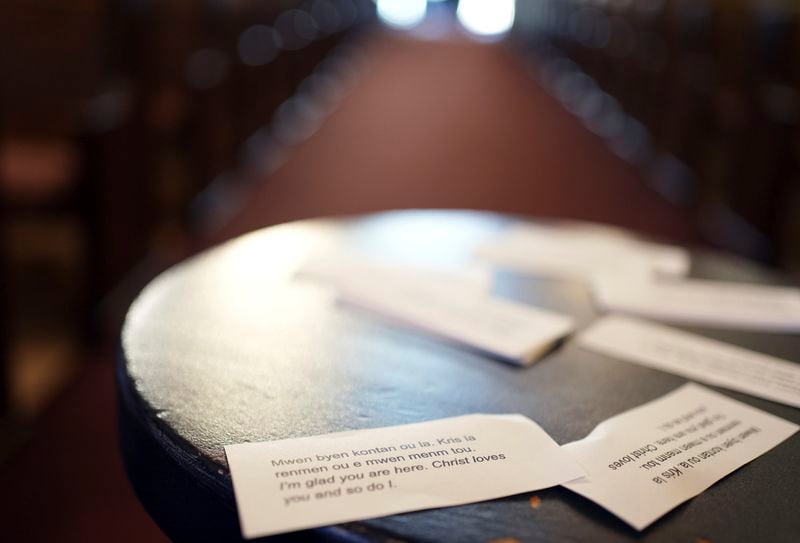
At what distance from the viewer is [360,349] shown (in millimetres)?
845

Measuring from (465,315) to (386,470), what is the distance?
1.18 ft

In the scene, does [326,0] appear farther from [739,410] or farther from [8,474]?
[739,410]

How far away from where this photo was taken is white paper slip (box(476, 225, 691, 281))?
1161 mm

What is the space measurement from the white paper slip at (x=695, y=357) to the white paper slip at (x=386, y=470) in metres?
0.24

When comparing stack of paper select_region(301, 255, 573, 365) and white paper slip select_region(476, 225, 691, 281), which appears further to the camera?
white paper slip select_region(476, 225, 691, 281)

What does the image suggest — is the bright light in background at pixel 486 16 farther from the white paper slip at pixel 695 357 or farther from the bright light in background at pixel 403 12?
the white paper slip at pixel 695 357

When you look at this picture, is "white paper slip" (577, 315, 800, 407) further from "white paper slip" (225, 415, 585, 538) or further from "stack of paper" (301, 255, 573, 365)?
"white paper slip" (225, 415, 585, 538)

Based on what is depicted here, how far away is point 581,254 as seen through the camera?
4.06ft

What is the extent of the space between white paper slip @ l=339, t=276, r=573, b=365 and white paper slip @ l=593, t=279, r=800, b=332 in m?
0.11

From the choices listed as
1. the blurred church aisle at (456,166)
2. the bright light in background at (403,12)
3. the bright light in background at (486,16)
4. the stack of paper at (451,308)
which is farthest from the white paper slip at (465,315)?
the bright light in background at (486,16)

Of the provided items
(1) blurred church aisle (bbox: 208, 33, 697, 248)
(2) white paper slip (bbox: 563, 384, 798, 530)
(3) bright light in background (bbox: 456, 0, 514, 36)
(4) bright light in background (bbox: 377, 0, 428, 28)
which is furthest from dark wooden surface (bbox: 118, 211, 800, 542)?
(3) bright light in background (bbox: 456, 0, 514, 36)

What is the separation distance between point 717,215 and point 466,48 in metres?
8.30

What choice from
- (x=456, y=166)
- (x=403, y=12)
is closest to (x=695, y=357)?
(x=456, y=166)

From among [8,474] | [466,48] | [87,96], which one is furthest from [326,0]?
[8,474]
